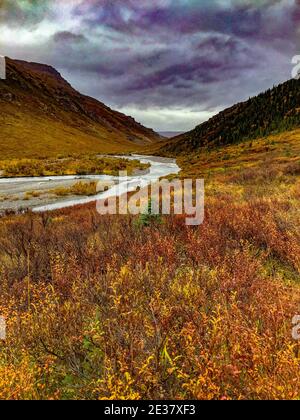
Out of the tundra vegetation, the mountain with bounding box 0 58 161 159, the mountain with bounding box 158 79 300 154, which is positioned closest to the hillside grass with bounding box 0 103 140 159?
the mountain with bounding box 0 58 161 159

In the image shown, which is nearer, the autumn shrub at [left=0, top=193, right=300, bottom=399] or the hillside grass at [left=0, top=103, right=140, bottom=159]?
the autumn shrub at [left=0, top=193, right=300, bottom=399]

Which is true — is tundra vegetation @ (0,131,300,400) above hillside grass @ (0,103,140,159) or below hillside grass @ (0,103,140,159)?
below

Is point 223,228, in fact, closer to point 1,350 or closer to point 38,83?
point 1,350

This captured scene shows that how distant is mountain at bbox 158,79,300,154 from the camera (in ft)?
286

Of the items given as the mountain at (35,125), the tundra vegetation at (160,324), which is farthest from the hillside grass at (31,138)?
the tundra vegetation at (160,324)

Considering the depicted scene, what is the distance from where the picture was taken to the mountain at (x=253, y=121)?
286 ft

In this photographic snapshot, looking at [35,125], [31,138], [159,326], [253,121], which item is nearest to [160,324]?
[159,326]

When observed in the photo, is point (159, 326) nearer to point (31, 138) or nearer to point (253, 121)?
point (253, 121)

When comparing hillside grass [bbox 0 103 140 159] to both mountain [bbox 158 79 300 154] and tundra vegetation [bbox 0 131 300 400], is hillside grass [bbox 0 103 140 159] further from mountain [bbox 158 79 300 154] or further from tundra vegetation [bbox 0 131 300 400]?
tundra vegetation [bbox 0 131 300 400]

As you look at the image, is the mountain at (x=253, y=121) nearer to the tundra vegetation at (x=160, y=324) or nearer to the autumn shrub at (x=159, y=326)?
the tundra vegetation at (x=160, y=324)

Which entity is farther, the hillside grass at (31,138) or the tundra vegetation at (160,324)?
the hillside grass at (31,138)

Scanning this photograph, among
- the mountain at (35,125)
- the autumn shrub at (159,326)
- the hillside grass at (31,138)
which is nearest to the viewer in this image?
the autumn shrub at (159,326)

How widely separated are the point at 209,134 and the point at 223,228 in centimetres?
11216

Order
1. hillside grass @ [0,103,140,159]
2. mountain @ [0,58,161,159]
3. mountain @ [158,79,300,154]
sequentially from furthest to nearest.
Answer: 1. mountain @ [0,58,161,159]
2. mountain @ [158,79,300,154]
3. hillside grass @ [0,103,140,159]
